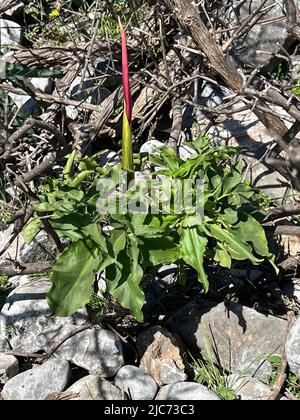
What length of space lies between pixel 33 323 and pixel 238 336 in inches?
41.3

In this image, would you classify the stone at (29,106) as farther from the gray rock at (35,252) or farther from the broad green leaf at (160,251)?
the broad green leaf at (160,251)

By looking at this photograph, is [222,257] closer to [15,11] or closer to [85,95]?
[85,95]

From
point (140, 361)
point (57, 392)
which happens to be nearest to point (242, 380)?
point (140, 361)

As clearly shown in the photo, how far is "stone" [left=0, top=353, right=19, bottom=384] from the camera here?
10.6 ft

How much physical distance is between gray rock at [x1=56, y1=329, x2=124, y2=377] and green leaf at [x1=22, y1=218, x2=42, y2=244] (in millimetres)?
570

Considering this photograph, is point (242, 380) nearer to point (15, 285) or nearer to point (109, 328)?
point (109, 328)

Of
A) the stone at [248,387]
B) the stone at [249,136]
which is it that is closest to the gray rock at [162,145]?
the stone at [249,136]

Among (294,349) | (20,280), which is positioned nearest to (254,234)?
(294,349)

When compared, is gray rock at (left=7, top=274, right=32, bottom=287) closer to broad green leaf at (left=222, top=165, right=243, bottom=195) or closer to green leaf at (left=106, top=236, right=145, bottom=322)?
green leaf at (left=106, top=236, right=145, bottom=322)

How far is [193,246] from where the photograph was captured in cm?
288

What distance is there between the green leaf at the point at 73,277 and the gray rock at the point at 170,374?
0.64m

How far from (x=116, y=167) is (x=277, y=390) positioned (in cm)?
126

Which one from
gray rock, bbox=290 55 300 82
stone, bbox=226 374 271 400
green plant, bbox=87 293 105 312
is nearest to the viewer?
stone, bbox=226 374 271 400

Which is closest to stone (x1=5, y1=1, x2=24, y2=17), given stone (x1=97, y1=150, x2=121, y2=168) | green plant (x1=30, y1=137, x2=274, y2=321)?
stone (x1=97, y1=150, x2=121, y2=168)
